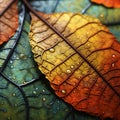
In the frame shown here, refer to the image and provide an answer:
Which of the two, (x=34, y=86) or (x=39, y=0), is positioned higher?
(x=39, y=0)

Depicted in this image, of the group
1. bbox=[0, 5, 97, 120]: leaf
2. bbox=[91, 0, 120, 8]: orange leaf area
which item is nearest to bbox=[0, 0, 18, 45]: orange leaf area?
bbox=[0, 5, 97, 120]: leaf

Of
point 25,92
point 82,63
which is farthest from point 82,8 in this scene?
point 25,92

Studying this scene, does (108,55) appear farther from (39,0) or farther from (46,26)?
(39,0)

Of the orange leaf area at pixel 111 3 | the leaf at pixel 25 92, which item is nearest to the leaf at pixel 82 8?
the orange leaf area at pixel 111 3

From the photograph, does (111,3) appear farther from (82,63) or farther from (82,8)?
(82,63)

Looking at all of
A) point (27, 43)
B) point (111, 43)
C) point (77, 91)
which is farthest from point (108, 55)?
point (27, 43)

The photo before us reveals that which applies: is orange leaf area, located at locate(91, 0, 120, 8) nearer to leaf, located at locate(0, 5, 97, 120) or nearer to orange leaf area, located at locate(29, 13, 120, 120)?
orange leaf area, located at locate(29, 13, 120, 120)
